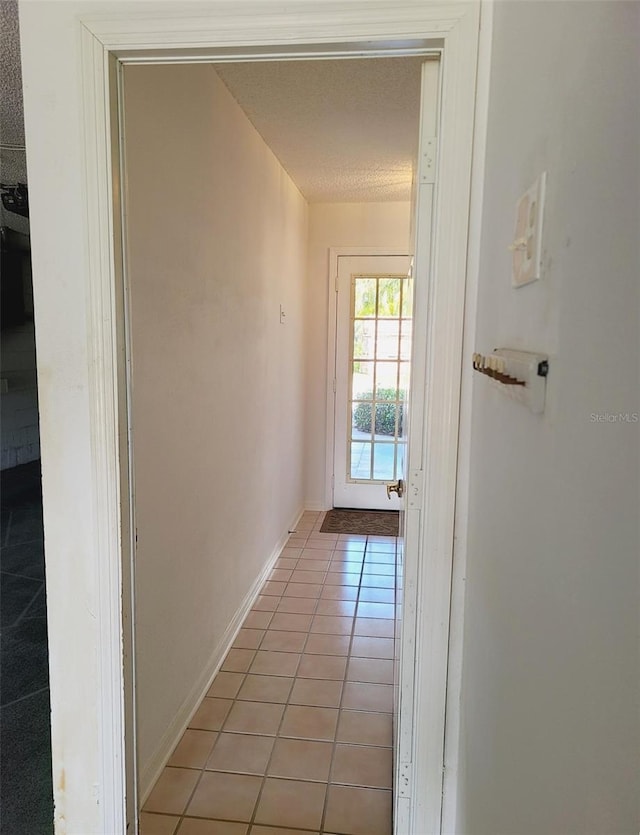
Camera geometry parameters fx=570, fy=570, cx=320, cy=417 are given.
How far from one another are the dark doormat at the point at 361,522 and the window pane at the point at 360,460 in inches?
12.0

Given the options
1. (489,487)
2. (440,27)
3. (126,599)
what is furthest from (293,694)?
(440,27)

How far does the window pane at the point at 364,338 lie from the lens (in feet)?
15.0

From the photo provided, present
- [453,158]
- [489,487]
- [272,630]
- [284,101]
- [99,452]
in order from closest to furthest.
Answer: [489,487] < [453,158] < [99,452] < [284,101] < [272,630]

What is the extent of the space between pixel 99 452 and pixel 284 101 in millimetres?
1919

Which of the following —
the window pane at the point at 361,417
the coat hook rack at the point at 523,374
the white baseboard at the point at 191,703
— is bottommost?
the white baseboard at the point at 191,703

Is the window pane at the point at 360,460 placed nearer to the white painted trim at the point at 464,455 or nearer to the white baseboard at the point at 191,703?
the white baseboard at the point at 191,703

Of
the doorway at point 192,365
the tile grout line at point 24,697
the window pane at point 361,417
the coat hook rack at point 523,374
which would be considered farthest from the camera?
the window pane at point 361,417

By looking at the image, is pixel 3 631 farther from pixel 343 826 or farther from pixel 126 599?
pixel 343 826

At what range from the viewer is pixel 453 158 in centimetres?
118

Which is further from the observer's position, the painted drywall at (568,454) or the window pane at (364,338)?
the window pane at (364,338)

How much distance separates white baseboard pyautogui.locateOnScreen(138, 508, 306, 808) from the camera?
1.77m

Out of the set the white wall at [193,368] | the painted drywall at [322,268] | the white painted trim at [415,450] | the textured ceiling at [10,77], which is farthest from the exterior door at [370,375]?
the white painted trim at [415,450]

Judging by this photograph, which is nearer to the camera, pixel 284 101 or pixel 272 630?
pixel 284 101

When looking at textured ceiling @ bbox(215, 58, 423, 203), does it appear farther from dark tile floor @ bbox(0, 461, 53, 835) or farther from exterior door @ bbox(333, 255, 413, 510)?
dark tile floor @ bbox(0, 461, 53, 835)
